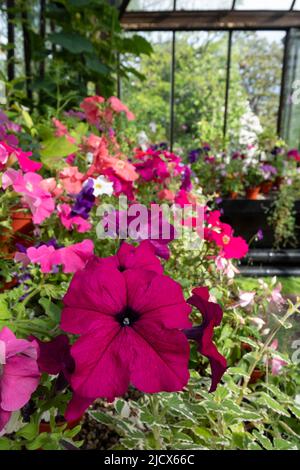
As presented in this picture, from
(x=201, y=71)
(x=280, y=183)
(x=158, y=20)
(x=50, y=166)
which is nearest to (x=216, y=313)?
(x=50, y=166)

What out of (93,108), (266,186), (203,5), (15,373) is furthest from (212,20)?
(15,373)

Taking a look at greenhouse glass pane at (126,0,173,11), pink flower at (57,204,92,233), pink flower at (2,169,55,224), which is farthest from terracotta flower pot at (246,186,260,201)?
pink flower at (2,169,55,224)

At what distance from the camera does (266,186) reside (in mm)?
4156

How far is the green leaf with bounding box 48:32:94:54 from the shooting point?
2.30 meters

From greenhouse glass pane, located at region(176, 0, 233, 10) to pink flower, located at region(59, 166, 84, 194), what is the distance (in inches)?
155

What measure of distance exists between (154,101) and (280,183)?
5.00 m

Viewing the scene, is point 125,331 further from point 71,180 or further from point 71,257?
point 71,180

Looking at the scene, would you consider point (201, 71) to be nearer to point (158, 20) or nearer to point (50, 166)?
point (158, 20)

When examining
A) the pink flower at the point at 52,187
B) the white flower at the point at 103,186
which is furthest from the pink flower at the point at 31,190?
the white flower at the point at 103,186

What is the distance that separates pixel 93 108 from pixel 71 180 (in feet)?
2.43

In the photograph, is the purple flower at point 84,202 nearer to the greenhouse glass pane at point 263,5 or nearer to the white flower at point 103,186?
the white flower at point 103,186

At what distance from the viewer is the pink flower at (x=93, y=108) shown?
1654mm
